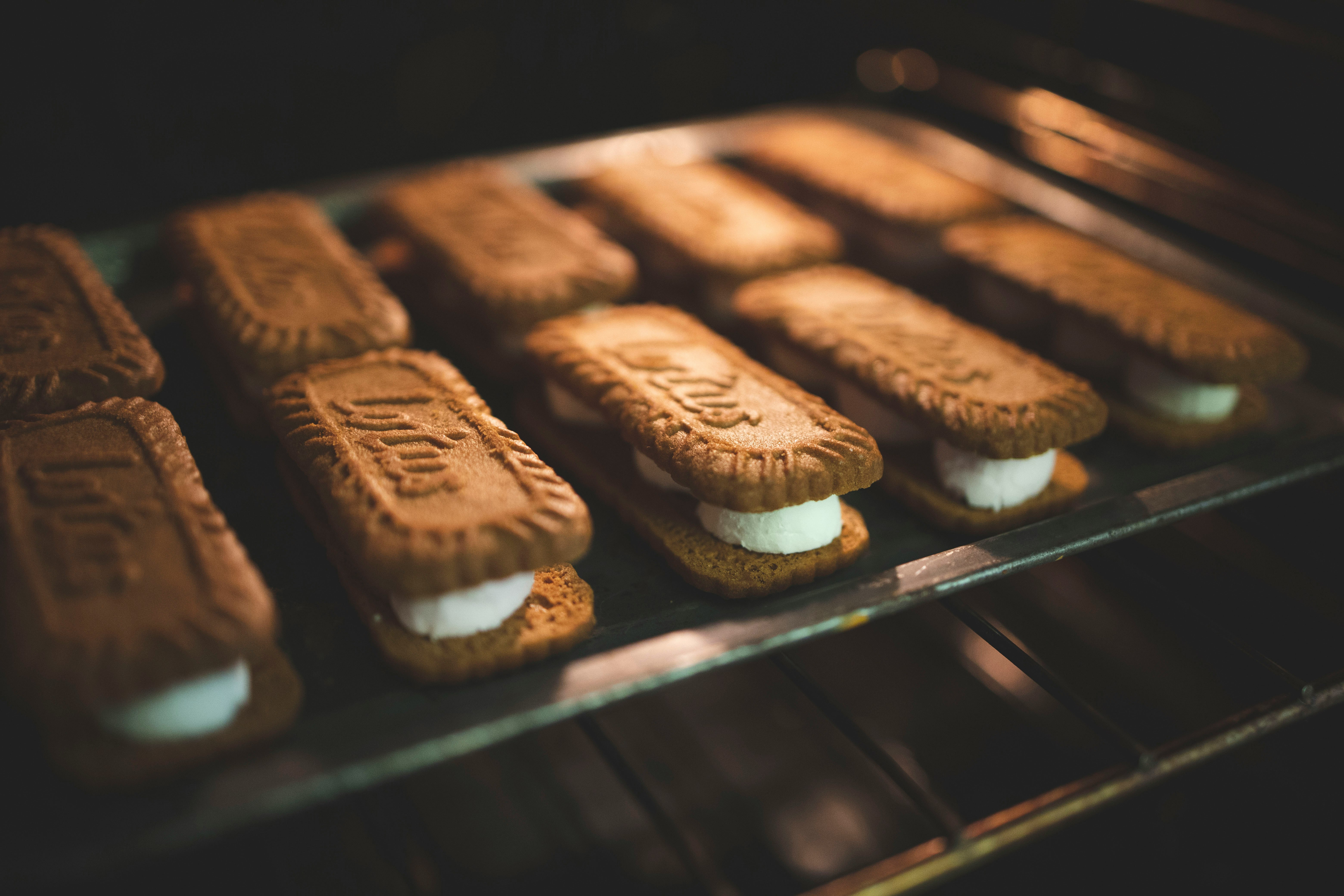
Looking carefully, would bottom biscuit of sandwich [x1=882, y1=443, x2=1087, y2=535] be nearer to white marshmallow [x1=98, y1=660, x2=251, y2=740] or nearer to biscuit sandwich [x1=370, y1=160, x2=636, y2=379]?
biscuit sandwich [x1=370, y1=160, x2=636, y2=379]

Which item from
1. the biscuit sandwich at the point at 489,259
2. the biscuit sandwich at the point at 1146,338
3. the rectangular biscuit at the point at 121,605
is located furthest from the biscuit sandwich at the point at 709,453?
the biscuit sandwich at the point at 1146,338

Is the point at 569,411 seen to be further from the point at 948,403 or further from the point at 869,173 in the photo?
the point at 869,173

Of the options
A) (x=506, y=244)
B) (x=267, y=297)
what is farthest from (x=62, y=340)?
(x=506, y=244)

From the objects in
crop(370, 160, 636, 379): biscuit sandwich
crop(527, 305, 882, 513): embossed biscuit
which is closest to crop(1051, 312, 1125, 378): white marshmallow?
crop(527, 305, 882, 513): embossed biscuit

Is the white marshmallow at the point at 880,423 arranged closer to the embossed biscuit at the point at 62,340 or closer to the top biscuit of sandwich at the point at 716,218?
the top biscuit of sandwich at the point at 716,218

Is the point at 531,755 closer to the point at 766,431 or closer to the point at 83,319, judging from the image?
the point at 766,431

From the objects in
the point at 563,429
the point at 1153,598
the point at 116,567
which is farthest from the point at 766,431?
the point at 116,567
